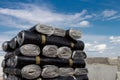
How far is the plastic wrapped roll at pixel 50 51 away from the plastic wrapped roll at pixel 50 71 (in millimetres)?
289

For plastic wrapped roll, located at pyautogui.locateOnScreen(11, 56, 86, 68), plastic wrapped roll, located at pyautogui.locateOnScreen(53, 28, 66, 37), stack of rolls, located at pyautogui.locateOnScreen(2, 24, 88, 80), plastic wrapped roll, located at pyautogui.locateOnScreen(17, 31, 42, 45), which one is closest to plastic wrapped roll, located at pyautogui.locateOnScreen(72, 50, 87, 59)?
stack of rolls, located at pyautogui.locateOnScreen(2, 24, 88, 80)

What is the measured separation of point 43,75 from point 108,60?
35.4 feet

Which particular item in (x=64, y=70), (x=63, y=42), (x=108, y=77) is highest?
(x=63, y=42)

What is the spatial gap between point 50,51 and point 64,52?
437mm

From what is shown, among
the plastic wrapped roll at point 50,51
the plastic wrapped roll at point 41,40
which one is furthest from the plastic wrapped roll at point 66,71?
the plastic wrapped roll at point 41,40

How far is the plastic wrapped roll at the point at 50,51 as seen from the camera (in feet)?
18.0

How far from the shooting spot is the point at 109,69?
1226 centimetres

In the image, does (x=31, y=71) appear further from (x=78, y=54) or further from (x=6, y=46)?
(x=6, y=46)

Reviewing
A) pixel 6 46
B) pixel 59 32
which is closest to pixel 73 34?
pixel 59 32

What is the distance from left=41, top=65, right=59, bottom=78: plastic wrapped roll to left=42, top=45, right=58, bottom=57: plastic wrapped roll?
0.95 feet

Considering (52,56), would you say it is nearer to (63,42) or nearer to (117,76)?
(63,42)

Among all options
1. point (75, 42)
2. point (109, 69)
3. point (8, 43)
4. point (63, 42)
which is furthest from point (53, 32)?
point (109, 69)

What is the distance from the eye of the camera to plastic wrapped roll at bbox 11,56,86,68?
5.30 m

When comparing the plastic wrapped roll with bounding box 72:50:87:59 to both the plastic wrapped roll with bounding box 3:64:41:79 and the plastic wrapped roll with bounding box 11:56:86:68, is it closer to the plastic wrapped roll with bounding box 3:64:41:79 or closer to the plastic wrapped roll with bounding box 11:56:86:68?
the plastic wrapped roll with bounding box 11:56:86:68
